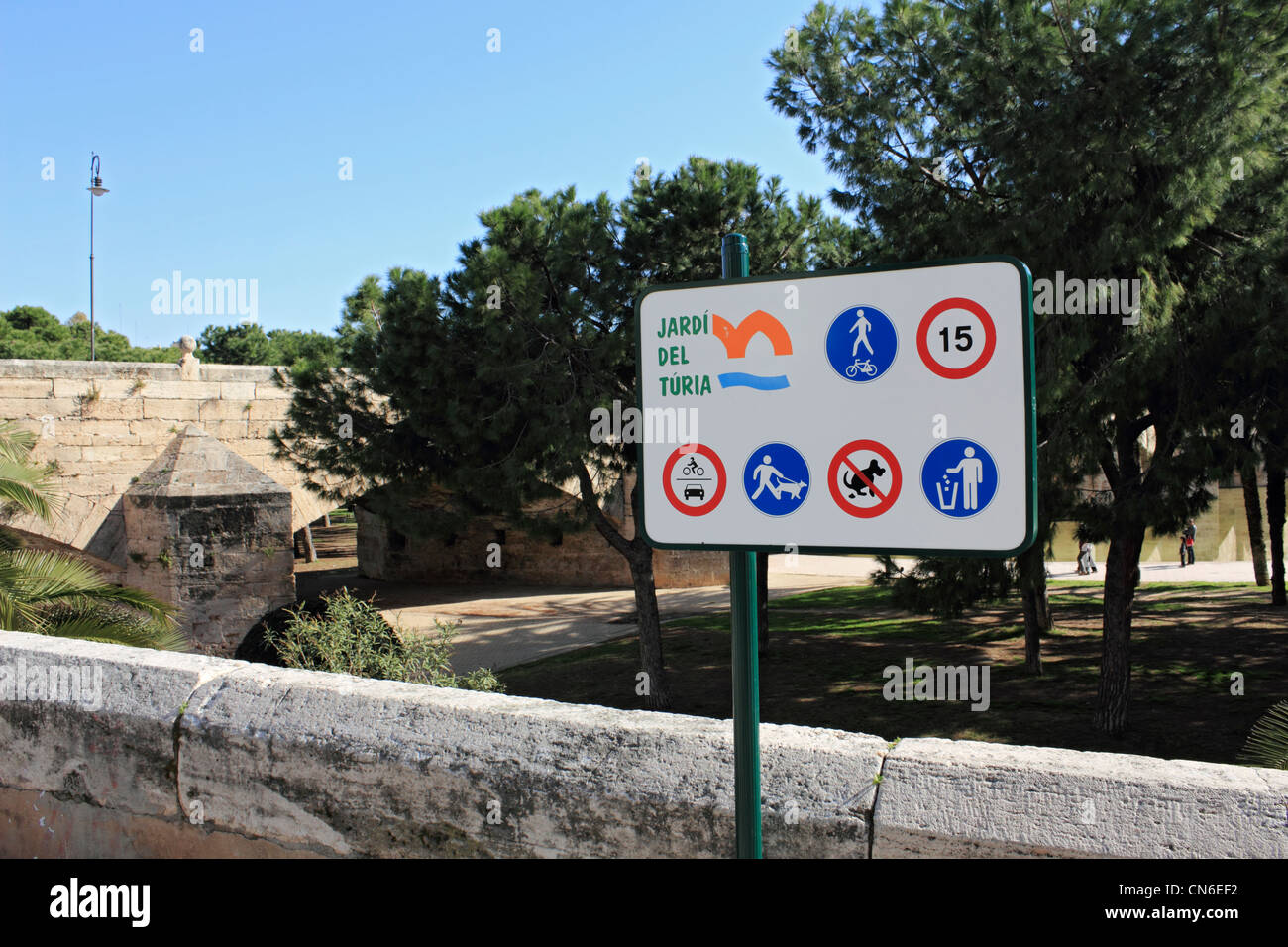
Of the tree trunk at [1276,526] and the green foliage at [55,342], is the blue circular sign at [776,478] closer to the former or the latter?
the tree trunk at [1276,526]

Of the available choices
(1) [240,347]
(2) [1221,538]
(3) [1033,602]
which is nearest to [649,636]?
(3) [1033,602]

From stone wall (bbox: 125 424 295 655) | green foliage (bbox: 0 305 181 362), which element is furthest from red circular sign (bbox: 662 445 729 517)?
green foliage (bbox: 0 305 181 362)

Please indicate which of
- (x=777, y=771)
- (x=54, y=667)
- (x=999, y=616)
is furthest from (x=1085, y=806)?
(x=999, y=616)

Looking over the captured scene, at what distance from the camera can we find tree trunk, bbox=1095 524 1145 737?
968cm

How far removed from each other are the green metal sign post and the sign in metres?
0.06

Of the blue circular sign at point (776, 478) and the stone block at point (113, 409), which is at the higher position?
the stone block at point (113, 409)

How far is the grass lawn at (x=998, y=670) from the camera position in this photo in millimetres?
10039

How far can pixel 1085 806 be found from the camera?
6.07 ft

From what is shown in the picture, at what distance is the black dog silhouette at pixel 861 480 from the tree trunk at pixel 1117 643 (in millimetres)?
8983

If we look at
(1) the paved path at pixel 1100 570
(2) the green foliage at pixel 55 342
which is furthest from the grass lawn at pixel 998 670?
(2) the green foliage at pixel 55 342
